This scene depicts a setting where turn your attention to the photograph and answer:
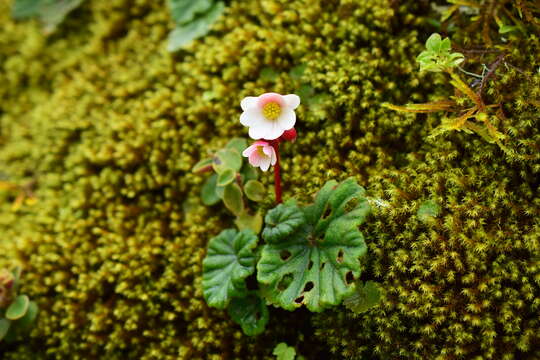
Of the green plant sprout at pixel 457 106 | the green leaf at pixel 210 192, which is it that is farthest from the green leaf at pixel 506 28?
the green leaf at pixel 210 192

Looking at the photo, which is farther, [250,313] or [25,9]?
[25,9]

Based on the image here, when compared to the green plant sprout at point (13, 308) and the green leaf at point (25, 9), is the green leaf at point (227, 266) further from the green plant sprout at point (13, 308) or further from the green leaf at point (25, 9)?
the green leaf at point (25, 9)

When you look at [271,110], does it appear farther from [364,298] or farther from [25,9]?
[25,9]

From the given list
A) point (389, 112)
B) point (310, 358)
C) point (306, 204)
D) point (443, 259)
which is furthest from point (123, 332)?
point (389, 112)

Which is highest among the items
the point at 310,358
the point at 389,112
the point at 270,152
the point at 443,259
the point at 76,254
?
the point at 270,152

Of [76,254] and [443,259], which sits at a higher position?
[443,259]

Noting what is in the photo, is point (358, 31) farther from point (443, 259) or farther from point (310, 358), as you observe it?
point (310, 358)

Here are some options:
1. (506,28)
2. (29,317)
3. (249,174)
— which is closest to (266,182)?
(249,174)
